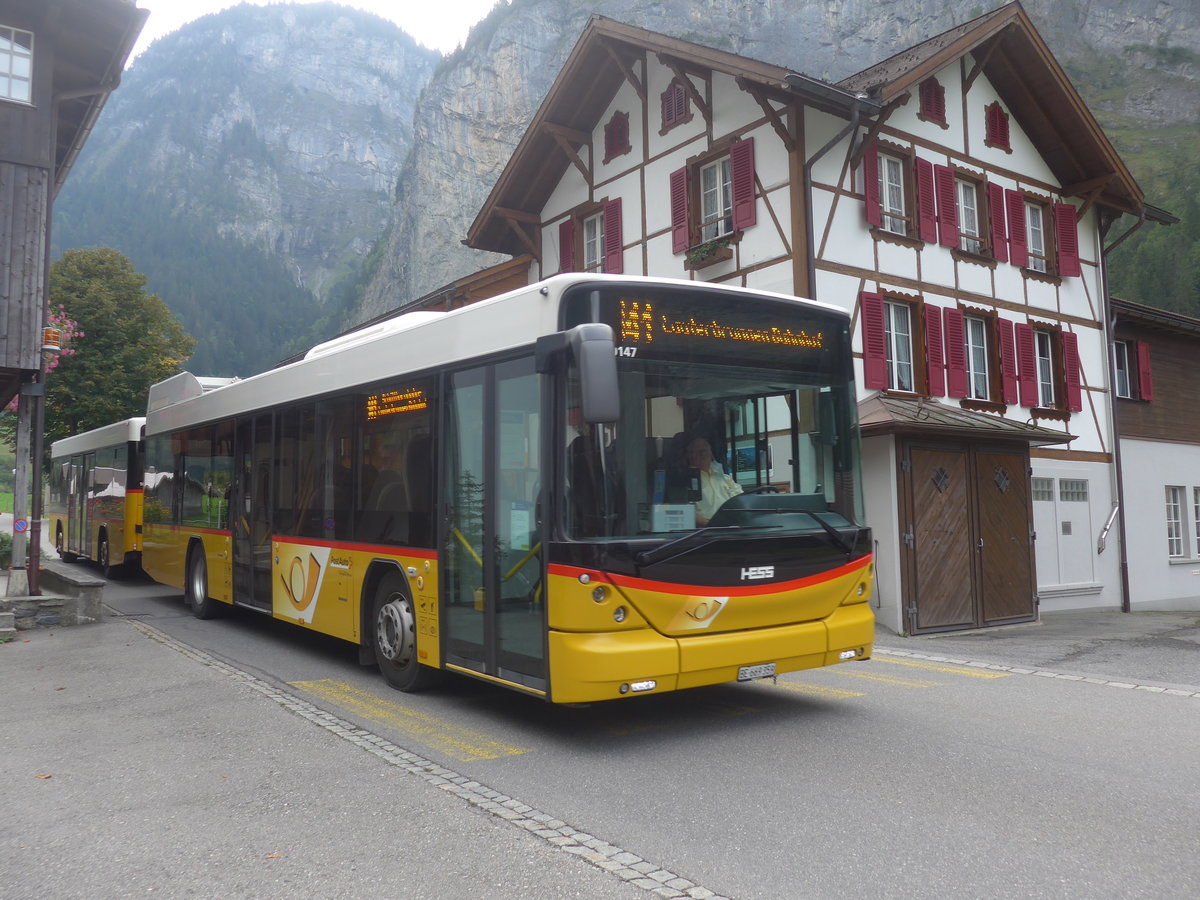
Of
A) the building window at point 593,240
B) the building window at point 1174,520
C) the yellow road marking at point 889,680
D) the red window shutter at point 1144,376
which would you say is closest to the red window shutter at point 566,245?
the building window at point 593,240

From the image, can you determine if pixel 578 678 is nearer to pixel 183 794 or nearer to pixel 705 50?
pixel 183 794

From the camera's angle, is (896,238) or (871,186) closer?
(871,186)

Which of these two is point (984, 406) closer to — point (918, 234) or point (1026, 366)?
point (1026, 366)

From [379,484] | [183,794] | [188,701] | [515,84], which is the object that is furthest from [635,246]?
[515,84]

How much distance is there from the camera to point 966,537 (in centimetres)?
1425

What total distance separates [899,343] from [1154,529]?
800 cm

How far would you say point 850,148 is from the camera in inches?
617

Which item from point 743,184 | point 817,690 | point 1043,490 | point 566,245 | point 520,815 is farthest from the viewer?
point 566,245

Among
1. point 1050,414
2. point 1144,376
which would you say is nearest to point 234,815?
point 1050,414

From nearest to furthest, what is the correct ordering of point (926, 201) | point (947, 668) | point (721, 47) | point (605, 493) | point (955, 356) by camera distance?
point (605, 493) < point (947, 668) < point (955, 356) < point (926, 201) < point (721, 47)

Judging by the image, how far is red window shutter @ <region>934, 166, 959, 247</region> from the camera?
1719 cm

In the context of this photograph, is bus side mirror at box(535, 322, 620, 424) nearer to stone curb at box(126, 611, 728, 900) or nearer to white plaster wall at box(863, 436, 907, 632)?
stone curb at box(126, 611, 728, 900)

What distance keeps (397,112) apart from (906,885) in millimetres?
208912

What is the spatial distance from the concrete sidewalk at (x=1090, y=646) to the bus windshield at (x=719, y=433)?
4.05 meters
